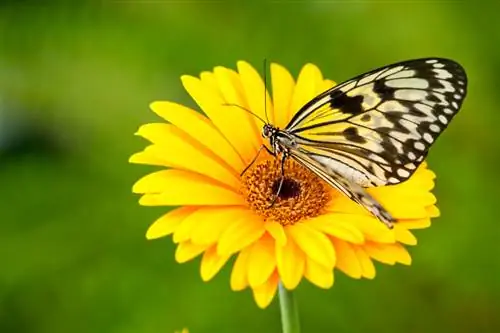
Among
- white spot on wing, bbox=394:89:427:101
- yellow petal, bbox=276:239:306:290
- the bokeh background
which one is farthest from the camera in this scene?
the bokeh background

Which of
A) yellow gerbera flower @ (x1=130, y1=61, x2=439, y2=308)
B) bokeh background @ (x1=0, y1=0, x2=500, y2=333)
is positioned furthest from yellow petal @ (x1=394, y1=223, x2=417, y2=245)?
bokeh background @ (x1=0, y1=0, x2=500, y2=333)

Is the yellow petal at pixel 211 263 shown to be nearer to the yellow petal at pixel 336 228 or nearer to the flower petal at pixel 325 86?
the yellow petal at pixel 336 228

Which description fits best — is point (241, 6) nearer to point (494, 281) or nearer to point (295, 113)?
point (494, 281)

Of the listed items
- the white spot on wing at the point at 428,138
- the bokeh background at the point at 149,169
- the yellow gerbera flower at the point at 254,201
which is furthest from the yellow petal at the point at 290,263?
the bokeh background at the point at 149,169

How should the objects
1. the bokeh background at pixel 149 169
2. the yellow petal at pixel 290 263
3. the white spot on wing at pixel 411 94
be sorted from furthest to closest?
the bokeh background at pixel 149 169
the white spot on wing at pixel 411 94
the yellow petal at pixel 290 263

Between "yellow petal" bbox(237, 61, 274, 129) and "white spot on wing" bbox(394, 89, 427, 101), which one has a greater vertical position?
"yellow petal" bbox(237, 61, 274, 129)

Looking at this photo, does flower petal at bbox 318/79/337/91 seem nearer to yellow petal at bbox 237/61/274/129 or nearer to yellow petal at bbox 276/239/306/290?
yellow petal at bbox 237/61/274/129
